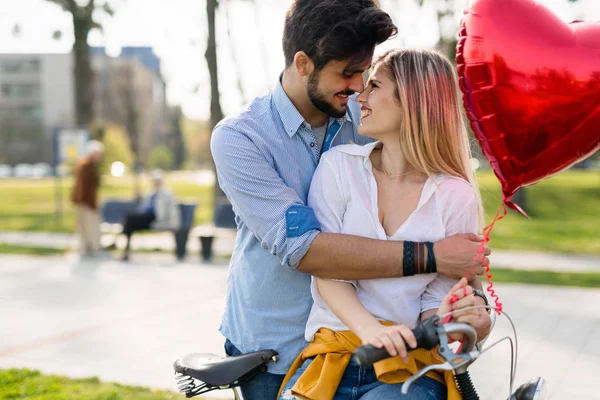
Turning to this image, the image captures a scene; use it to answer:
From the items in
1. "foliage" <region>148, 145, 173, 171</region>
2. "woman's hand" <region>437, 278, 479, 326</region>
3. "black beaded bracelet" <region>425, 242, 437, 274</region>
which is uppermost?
"black beaded bracelet" <region>425, 242, 437, 274</region>

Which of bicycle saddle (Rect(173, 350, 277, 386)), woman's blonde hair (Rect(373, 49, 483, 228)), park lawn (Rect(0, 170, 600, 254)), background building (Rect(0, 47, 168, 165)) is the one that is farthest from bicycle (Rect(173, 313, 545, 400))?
background building (Rect(0, 47, 168, 165))

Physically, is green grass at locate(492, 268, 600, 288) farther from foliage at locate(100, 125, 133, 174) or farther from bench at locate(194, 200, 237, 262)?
foliage at locate(100, 125, 133, 174)

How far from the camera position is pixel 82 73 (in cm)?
2228

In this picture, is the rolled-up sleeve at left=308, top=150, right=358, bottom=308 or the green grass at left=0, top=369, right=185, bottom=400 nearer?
the rolled-up sleeve at left=308, top=150, right=358, bottom=308

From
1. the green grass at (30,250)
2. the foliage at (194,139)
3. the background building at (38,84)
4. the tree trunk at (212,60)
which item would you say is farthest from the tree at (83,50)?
the background building at (38,84)

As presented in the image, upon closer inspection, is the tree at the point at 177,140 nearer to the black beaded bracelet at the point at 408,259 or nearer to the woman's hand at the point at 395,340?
the black beaded bracelet at the point at 408,259

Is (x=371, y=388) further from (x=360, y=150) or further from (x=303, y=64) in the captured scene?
(x=303, y=64)

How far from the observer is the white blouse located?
2299mm

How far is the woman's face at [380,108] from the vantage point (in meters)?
2.35

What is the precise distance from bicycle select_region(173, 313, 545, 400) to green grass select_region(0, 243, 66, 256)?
11654mm

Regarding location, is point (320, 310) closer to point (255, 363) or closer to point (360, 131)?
point (255, 363)

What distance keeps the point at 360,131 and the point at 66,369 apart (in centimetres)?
426

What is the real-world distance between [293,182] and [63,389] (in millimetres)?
3401

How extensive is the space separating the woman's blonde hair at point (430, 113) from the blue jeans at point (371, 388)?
620mm
